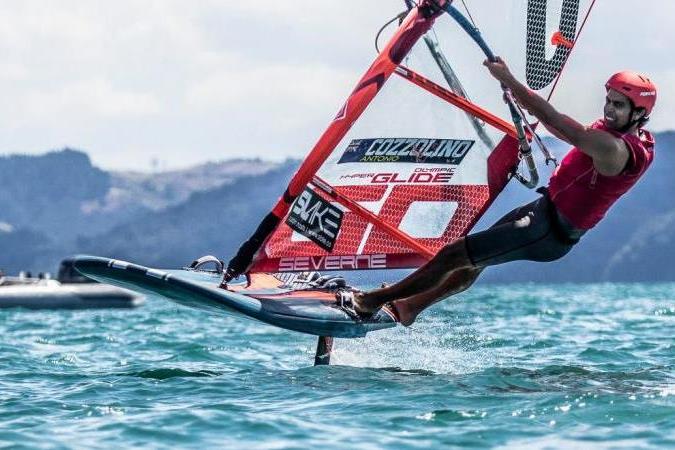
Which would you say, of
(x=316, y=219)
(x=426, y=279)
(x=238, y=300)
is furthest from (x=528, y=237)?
(x=238, y=300)

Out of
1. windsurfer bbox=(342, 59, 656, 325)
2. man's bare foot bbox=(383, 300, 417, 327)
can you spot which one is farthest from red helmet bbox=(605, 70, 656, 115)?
man's bare foot bbox=(383, 300, 417, 327)

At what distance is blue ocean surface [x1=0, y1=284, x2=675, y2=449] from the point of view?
747 cm

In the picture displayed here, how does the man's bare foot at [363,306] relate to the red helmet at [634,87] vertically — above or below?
below

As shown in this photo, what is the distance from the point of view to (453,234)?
37.0ft

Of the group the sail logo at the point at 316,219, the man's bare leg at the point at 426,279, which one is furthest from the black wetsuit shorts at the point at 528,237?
the sail logo at the point at 316,219

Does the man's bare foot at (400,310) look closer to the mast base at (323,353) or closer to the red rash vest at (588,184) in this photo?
the mast base at (323,353)

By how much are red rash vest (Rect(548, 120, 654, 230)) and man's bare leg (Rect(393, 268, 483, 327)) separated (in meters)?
1.26

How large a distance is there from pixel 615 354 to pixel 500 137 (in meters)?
2.85

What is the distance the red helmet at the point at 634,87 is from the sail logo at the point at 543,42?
1795 millimetres

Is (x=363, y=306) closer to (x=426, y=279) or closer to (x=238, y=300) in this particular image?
(x=426, y=279)

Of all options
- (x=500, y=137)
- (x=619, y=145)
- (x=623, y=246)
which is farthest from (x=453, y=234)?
(x=623, y=246)

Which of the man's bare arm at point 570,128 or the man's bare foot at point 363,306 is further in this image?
the man's bare foot at point 363,306

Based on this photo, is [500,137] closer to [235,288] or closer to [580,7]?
[580,7]

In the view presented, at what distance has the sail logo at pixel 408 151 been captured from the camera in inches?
423
